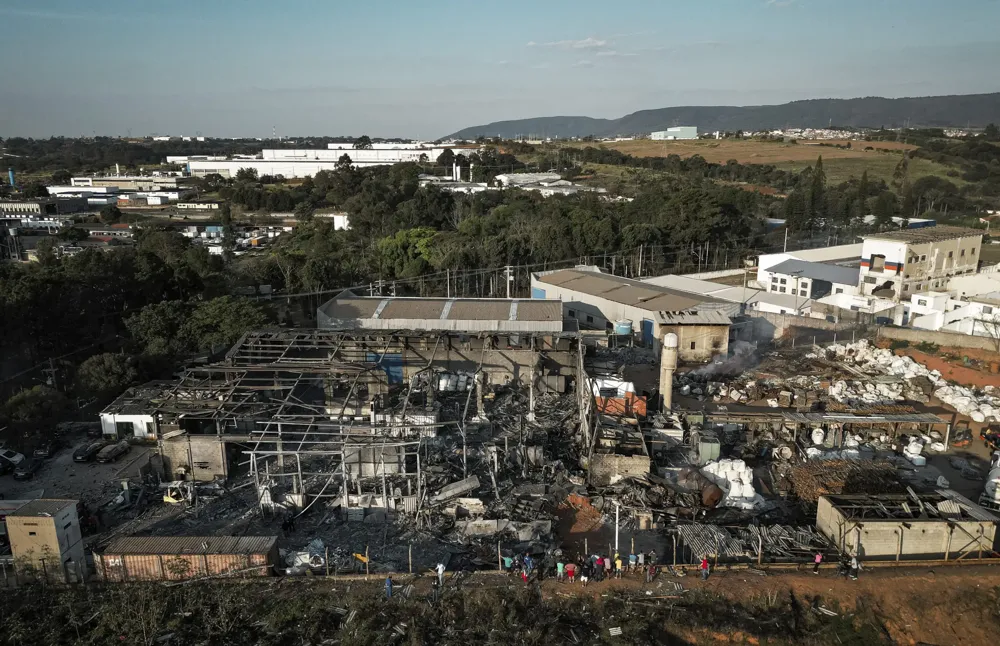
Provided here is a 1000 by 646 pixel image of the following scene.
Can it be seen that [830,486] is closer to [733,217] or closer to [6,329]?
[6,329]

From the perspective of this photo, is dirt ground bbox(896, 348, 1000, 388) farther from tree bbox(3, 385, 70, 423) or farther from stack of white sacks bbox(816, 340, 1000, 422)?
tree bbox(3, 385, 70, 423)

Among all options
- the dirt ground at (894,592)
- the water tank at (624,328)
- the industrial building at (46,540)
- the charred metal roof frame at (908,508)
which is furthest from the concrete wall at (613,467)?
the water tank at (624,328)

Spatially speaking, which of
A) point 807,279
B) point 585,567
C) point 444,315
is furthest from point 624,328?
point 585,567

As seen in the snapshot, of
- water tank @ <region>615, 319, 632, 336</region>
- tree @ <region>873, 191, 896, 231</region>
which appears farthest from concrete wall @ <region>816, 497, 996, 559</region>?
tree @ <region>873, 191, 896, 231</region>

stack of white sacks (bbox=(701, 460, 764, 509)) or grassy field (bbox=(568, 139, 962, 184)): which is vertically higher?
grassy field (bbox=(568, 139, 962, 184))

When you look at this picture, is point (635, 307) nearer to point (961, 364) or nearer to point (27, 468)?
point (961, 364)

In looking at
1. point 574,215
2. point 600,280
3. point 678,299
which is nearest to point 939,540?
point 678,299
